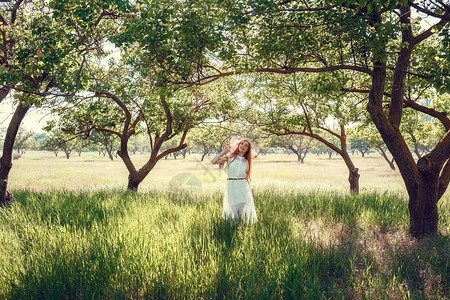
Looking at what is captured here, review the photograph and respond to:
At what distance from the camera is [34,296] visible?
303 centimetres

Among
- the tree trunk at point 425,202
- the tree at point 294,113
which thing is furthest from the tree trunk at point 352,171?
the tree trunk at point 425,202

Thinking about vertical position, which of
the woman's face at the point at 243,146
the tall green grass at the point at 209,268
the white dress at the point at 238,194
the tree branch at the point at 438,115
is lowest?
the tall green grass at the point at 209,268

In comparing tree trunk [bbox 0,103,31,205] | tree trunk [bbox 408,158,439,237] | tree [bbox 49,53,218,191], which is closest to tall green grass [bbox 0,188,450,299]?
tree trunk [bbox 408,158,439,237]

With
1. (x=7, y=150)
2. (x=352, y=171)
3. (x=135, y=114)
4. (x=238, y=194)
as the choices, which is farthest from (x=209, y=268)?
(x=352, y=171)

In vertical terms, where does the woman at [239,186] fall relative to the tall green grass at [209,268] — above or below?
above

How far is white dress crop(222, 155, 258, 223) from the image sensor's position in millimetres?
6199

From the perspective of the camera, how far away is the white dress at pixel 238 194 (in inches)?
244

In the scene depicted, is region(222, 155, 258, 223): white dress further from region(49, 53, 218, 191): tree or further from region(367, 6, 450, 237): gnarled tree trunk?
region(49, 53, 218, 191): tree

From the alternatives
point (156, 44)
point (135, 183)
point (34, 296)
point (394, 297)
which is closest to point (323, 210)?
point (394, 297)

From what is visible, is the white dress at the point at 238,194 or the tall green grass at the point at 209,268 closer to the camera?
the tall green grass at the point at 209,268

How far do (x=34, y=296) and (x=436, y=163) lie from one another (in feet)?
24.2

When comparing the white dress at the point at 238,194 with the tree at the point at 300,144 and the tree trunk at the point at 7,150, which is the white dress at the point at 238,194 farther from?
the tree at the point at 300,144

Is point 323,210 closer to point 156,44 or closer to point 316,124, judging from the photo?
point 316,124

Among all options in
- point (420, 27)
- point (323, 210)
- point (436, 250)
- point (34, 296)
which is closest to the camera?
point (34, 296)
